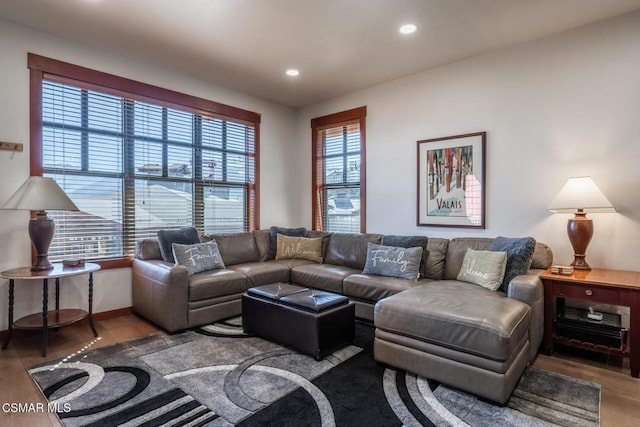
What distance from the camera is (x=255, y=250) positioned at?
4527mm

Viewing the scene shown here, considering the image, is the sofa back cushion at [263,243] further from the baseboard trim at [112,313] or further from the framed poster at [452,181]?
the framed poster at [452,181]

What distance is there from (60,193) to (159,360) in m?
1.67

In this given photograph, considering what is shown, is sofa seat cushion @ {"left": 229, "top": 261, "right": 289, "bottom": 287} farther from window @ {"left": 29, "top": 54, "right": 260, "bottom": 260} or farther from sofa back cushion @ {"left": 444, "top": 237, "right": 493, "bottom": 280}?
sofa back cushion @ {"left": 444, "top": 237, "right": 493, "bottom": 280}

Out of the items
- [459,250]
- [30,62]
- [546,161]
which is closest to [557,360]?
[459,250]

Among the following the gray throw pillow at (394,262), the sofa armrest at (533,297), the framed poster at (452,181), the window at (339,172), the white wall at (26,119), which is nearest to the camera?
the sofa armrest at (533,297)

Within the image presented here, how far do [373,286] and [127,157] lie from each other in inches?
117

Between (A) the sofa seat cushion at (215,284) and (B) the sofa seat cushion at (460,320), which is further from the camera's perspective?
(A) the sofa seat cushion at (215,284)

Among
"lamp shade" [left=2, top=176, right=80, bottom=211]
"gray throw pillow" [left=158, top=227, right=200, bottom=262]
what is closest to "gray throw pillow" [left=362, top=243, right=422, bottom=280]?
"gray throw pillow" [left=158, top=227, right=200, bottom=262]

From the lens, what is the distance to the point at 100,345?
290cm

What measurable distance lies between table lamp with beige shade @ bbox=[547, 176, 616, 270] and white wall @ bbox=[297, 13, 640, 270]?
247 mm

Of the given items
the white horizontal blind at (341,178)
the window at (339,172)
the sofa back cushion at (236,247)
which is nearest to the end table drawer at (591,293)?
the window at (339,172)

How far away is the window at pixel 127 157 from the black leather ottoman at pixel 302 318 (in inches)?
70.2

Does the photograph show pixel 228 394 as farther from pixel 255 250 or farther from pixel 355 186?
pixel 355 186

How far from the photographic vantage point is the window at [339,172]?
188 inches
